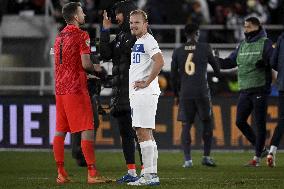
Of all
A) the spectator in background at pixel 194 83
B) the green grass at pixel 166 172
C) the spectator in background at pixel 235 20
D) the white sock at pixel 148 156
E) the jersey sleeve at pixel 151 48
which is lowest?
the green grass at pixel 166 172

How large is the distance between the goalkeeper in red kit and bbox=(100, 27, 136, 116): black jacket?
481mm

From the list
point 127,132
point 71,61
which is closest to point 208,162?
point 127,132

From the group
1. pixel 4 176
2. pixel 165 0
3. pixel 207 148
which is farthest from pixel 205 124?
pixel 165 0

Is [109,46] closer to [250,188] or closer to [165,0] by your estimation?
[250,188]

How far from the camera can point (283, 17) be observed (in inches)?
964

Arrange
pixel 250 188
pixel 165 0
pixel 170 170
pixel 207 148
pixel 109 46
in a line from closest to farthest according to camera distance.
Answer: pixel 250 188, pixel 109 46, pixel 170 170, pixel 207 148, pixel 165 0

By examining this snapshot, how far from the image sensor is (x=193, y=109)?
16438 mm

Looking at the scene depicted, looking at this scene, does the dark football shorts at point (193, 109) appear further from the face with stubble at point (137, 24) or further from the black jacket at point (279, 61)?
the face with stubble at point (137, 24)

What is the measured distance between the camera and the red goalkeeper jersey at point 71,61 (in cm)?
1240

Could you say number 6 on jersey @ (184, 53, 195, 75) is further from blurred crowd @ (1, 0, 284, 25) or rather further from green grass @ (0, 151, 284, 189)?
blurred crowd @ (1, 0, 284, 25)

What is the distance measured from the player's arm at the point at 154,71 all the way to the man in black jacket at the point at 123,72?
996 millimetres

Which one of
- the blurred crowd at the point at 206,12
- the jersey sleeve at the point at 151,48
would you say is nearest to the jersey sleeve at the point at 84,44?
the jersey sleeve at the point at 151,48

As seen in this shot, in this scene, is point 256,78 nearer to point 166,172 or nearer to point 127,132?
point 166,172

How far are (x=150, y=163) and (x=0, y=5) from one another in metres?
13.2
